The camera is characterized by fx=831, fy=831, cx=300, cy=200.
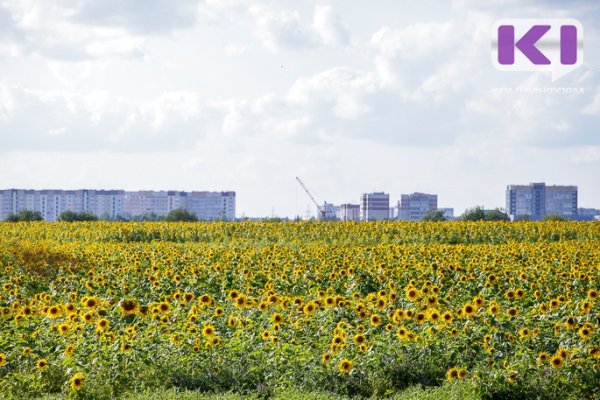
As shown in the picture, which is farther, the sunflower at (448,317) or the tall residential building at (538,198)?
the tall residential building at (538,198)

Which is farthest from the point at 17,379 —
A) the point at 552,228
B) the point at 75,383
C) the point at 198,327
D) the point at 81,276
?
the point at 552,228

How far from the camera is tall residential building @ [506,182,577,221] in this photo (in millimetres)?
183875

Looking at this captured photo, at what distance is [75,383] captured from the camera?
6.34m

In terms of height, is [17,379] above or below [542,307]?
below

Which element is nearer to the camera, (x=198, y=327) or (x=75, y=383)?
(x=75, y=383)

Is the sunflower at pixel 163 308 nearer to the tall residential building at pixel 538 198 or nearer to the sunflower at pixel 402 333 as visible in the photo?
the sunflower at pixel 402 333

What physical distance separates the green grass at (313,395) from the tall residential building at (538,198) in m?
181

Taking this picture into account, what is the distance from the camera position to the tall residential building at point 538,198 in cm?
18388

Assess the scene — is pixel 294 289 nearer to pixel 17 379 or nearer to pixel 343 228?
pixel 17 379

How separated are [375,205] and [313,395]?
608ft

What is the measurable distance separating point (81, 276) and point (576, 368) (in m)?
7.88

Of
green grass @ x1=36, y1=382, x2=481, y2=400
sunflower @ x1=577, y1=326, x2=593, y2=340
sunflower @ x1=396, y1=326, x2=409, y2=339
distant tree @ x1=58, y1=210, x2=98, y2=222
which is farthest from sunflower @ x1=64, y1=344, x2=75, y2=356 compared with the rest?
distant tree @ x1=58, y1=210, x2=98, y2=222

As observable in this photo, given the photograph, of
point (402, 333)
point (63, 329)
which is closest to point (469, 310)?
point (402, 333)

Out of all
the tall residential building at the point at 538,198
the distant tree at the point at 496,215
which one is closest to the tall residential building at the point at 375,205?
the tall residential building at the point at 538,198
